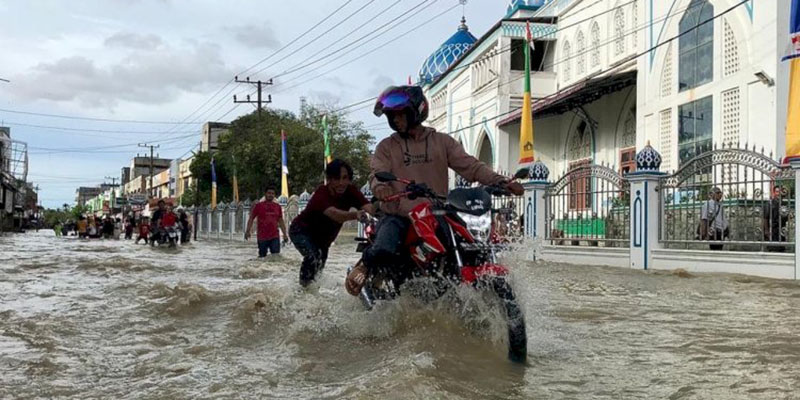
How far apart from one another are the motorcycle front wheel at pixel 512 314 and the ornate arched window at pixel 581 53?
18736 mm

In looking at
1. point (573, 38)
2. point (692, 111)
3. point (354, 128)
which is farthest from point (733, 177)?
point (354, 128)

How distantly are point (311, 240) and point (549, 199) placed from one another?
8.55 metres

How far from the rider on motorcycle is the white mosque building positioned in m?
10.1

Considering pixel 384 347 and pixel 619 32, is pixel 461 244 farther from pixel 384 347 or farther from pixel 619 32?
pixel 619 32

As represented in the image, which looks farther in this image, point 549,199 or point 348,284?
point 549,199

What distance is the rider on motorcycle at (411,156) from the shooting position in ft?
15.0

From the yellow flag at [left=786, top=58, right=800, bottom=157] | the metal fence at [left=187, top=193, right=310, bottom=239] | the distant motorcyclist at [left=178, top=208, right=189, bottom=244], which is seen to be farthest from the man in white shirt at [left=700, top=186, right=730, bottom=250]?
the distant motorcyclist at [left=178, top=208, right=189, bottom=244]

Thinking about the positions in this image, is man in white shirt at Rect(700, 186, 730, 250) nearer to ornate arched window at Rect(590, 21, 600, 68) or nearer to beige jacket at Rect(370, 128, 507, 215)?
beige jacket at Rect(370, 128, 507, 215)

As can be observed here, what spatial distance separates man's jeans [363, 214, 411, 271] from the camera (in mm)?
4262

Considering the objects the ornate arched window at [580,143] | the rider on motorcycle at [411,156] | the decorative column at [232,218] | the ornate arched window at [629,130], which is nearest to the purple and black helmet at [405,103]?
the rider on motorcycle at [411,156]

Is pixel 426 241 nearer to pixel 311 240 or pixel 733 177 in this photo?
pixel 311 240

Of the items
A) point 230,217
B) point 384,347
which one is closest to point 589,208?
point 384,347

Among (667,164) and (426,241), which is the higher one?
(667,164)

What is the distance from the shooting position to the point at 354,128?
44.4 m
